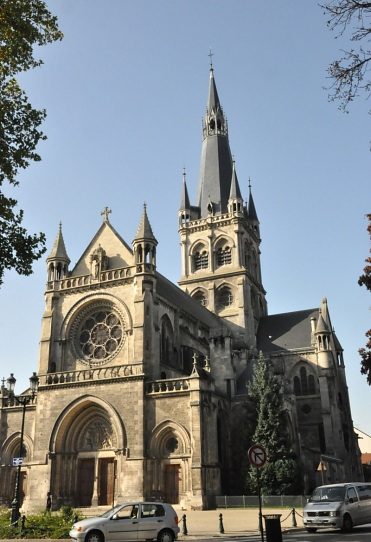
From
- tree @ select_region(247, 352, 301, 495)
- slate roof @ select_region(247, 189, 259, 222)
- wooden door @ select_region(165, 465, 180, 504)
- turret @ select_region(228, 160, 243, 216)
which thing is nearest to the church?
wooden door @ select_region(165, 465, 180, 504)

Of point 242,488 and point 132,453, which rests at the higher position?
point 132,453

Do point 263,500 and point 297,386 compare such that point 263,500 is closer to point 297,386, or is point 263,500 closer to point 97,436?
point 97,436

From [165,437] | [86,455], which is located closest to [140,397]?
[165,437]

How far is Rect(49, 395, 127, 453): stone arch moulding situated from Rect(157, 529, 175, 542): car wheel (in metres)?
17.0

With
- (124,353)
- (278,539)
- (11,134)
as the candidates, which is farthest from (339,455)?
(11,134)

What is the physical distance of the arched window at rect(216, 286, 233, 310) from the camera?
174 feet

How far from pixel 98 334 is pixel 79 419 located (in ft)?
18.2

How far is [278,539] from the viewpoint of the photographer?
12023mm

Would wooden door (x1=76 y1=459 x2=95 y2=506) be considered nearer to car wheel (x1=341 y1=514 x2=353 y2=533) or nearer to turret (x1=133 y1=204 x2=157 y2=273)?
turret (x1=133 y1=204 x2=157 y2=273)

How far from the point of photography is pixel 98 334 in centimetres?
3697

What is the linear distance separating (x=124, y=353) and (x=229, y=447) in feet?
29.0

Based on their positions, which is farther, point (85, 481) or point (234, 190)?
point (234, 190)

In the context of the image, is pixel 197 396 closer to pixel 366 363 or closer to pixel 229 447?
pixel 229 447

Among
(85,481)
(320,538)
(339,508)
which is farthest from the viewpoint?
(85,481)
